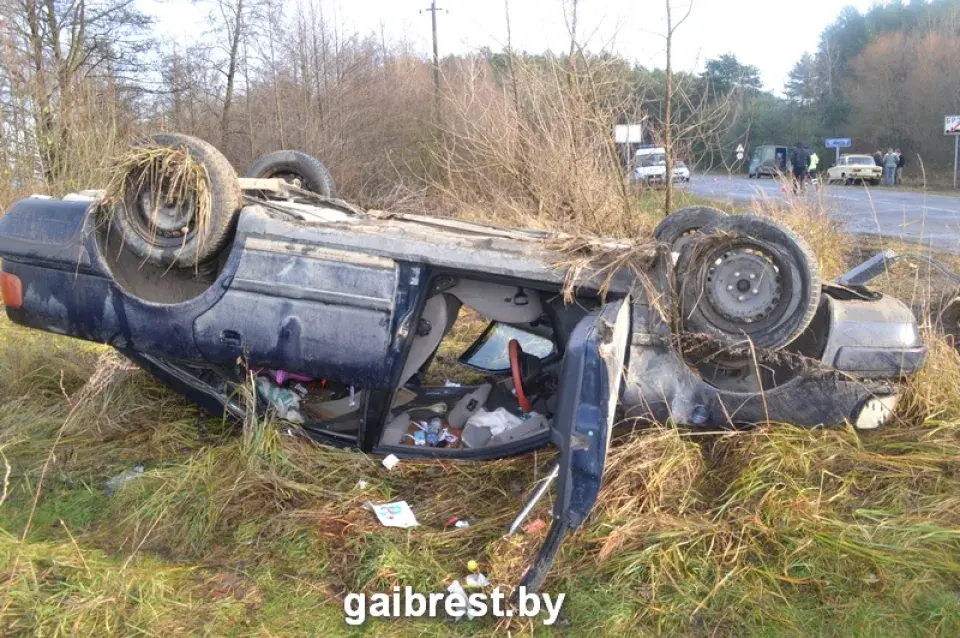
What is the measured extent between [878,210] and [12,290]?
16.0 meters

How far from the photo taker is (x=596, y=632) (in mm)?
2633

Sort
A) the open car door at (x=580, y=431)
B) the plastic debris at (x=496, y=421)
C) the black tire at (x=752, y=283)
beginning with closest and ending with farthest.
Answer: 1. the open car door at (x=580, y=431)
2. the black tire at (x=752, y=283)
3. the plastic debris at (x=496, y=421)

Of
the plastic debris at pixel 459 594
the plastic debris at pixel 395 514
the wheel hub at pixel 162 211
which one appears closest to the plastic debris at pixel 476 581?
the plastic debris at pixel 459 594

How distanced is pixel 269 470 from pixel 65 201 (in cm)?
187

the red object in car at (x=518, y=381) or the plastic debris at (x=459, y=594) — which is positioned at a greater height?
the red object in car at (x=518, y=381)

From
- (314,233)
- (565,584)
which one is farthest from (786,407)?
(314,233)

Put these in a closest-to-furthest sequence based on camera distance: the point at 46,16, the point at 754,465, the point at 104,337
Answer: the point at 754,465
the point at 104,337
the point at 46,16

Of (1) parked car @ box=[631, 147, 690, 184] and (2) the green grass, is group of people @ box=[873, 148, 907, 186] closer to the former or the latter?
(1) parked car @ box=[631, 147, 690, 184]

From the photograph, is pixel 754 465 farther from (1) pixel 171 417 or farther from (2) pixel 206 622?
(1) pixel 171 417

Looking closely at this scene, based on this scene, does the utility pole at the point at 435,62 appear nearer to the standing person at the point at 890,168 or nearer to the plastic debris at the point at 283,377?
the plastic debris at the point at 283,377

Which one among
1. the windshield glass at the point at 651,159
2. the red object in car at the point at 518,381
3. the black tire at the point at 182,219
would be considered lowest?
the red object in car at the point at 518,381

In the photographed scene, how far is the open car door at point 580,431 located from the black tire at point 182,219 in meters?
1.93

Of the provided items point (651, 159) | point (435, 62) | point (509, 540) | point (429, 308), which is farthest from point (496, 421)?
point (435, 62)

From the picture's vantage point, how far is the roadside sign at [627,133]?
8672 millimetres
